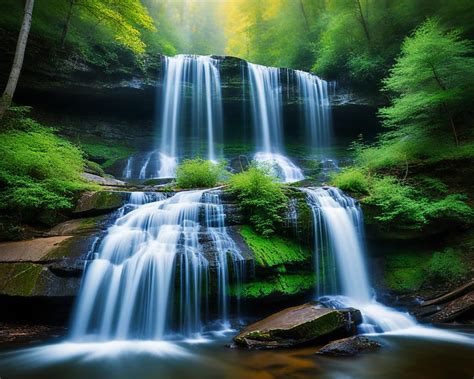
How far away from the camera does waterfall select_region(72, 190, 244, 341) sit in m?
6.00

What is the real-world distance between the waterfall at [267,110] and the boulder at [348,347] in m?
11.7

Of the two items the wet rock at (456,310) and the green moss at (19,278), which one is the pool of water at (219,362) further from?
the wet rock at (456,310)

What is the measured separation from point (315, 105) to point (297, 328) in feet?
46.3

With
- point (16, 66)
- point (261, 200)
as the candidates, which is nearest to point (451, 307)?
point (261, 200)

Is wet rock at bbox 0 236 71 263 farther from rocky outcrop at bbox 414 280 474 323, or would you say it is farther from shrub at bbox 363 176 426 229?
rocky outcrop at bbox 414 280 474 323

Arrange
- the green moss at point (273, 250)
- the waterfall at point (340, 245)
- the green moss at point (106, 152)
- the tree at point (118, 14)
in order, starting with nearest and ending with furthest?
the green moss at point (273, 250) → the waterfall at point (340, 245) → the tree at point (118, 14) → the green moss at point (106, 152)

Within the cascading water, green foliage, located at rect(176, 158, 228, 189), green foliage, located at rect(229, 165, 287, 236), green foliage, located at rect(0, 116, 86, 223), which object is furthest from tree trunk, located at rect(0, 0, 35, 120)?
the cascading water

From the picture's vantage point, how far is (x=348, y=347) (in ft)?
16.1

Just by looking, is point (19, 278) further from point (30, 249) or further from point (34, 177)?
point (34, 177)

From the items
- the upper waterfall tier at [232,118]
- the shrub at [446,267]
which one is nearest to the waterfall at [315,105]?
the upper waterfall tier at [232,118]

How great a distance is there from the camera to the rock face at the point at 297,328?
17.0ft

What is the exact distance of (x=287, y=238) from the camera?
307 inches

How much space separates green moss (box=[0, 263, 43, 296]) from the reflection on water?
3.46 ft

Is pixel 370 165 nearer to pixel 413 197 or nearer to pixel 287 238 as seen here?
pixel 413 197
